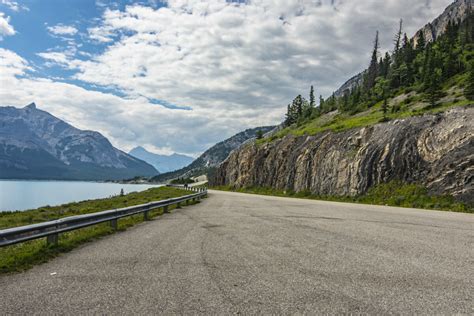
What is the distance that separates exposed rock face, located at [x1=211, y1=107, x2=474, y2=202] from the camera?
2495 centimetres

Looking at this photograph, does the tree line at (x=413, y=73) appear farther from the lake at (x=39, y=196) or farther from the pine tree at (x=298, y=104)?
the lake at (x=39, y=196)

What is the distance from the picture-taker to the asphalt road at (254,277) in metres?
4.72

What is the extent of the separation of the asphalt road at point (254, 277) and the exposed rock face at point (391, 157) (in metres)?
17.3

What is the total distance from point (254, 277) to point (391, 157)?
29.0 metres

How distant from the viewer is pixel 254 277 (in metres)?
6.07

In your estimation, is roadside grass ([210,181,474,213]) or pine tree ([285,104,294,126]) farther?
pine tree ([285,104,294,126])

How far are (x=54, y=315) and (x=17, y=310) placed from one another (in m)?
0.64

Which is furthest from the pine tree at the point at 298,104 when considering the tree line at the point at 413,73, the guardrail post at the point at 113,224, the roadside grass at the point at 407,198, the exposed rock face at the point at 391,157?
the guardrail post at the point at 113,224

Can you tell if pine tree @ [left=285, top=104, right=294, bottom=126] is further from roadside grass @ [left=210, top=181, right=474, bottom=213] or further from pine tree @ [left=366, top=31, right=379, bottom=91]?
roadside grass @ [left=210, top=181, right=474, bottom=213]

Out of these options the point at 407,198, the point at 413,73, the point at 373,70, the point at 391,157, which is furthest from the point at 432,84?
the point at 373,70

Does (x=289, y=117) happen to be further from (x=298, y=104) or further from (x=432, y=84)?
(x=432, y=84)

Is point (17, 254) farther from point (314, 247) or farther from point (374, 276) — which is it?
point (374, 276)

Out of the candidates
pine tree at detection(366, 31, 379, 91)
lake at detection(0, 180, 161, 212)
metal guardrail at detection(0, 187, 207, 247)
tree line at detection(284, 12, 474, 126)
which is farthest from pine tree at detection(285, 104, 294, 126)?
metal guardrail at detection(0, 187, 207, 247)

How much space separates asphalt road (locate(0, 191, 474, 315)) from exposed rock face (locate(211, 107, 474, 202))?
17.3 metres
